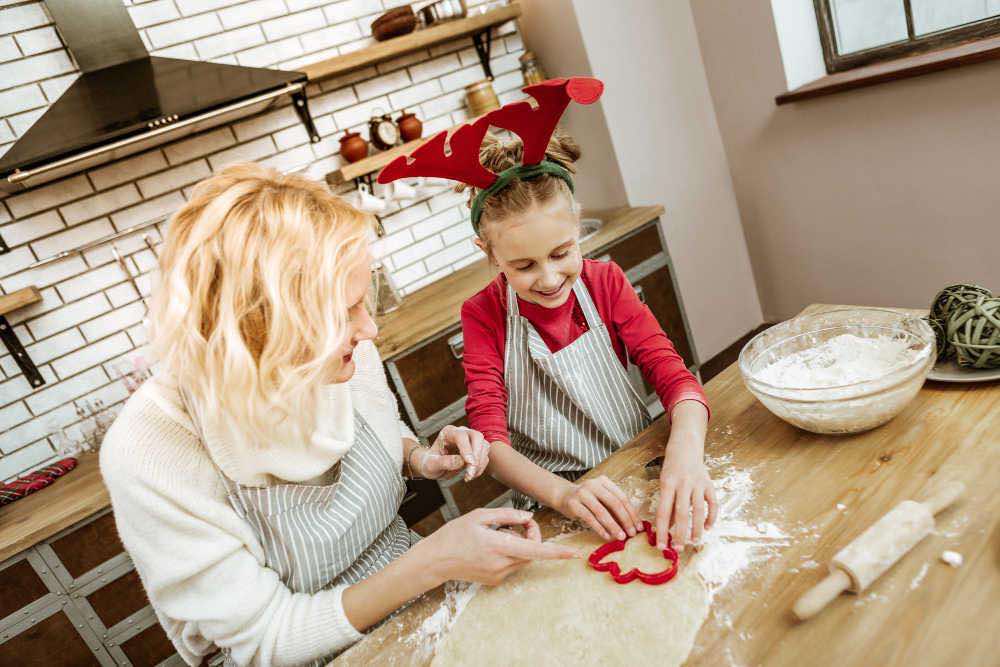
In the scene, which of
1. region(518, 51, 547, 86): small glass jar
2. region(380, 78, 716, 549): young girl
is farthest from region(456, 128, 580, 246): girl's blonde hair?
region(518, 51, 547, 86): small glass jar

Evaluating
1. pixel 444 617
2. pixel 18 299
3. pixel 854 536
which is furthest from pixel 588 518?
pixel 18 299

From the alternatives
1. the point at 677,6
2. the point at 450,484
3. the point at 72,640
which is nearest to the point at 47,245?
the point at 72,640

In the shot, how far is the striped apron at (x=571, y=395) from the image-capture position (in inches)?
57.8

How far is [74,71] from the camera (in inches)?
94.7

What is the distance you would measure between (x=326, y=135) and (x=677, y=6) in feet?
5.70

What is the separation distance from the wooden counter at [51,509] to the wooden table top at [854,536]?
4.76ft

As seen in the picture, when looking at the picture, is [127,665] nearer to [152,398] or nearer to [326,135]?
[152,398]

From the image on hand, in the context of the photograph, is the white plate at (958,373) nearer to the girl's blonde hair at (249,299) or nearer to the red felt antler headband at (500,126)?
the red felt antler headband at (500,126)

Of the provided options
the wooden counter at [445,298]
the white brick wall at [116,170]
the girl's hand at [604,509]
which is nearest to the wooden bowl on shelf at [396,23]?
the white brick wall at [116,170]

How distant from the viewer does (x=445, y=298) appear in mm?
2699

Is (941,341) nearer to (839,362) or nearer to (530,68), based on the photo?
(839,362)

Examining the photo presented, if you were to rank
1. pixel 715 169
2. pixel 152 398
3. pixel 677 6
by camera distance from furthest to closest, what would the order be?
1. pixel 715 169
2. pixel 677 6
3. pixel 152 398

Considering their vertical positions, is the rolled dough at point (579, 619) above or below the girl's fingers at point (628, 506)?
below

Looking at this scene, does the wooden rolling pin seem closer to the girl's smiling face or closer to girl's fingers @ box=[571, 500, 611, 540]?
girl's fingers @ box=[571, 500, 611, 540]
